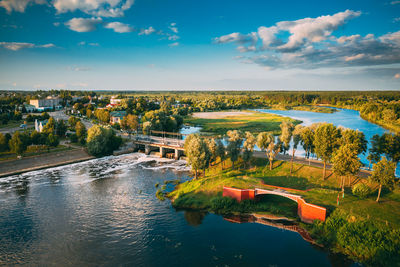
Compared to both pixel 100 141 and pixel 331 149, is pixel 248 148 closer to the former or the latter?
pixel 331 149

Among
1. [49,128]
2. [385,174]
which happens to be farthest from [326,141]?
[49,128]

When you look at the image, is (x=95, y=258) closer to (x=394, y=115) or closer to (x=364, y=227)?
(x=364, y=227)

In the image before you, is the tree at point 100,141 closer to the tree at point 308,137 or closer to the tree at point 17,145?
the tree at point 17,145

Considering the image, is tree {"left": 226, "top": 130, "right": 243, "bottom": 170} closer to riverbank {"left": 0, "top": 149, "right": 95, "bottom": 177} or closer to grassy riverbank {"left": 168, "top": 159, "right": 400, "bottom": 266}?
grassy riverbank {"left": 168, "top": 159, "right": 400, "bottom": 266}

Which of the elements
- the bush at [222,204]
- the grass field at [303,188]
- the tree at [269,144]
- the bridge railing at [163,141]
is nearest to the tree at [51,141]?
the bridge railing at [163,141]

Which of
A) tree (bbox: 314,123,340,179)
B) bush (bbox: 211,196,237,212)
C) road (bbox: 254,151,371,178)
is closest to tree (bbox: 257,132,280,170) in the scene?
road (bbox: 254,151,371,178)

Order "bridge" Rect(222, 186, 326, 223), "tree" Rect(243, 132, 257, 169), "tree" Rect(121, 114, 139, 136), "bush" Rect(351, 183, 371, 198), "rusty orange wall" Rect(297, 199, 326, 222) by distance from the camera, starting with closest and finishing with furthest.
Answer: "rusty orange wall" Rect(297, 199, 326, 222) → "bridge" Rect(222, 186, 326, 223) → "bush" Rect(351, 183, 371, 198) → "tree" Rect(243, 132, 257, 169) → "tree" Rect(121, 114, 139, 136)
